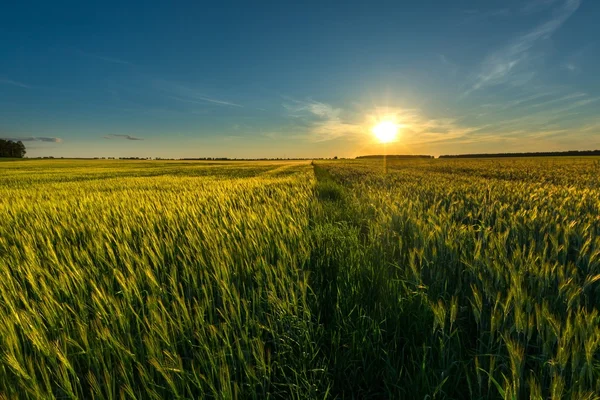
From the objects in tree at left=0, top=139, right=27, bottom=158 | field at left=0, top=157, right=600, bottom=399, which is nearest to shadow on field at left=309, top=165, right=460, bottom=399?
field at left=0, top=157, right=600, bottom=399

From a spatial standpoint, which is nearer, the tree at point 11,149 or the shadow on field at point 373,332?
the shadow on field at point 373,332

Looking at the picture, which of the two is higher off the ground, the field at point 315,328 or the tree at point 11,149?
the tree at point 11,149

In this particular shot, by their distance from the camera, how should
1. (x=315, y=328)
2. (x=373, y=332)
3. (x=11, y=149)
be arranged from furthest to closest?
(x=11, y=149) → (x=315, y=328) → (x=373, y=332)

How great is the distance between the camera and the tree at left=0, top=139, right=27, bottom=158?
108 metres

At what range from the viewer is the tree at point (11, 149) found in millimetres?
108375

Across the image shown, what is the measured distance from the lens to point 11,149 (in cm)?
11038

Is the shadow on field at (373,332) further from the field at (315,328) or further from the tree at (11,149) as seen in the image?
the tree at (11,149)

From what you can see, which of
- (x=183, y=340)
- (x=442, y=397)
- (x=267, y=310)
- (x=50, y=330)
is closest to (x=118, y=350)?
(x=183, y=340)

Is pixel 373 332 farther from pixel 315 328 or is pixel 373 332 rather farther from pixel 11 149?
pixel 11 149

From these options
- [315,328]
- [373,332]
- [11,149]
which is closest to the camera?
[373,332]

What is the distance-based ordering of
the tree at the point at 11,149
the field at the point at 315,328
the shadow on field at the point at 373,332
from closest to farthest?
the field at the point at 315,328 < the shadow on field at the point at 373,332 < the tree at the point at 11,149

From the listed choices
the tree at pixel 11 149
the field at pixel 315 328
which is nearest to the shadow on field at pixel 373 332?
the field at pixel 315 328

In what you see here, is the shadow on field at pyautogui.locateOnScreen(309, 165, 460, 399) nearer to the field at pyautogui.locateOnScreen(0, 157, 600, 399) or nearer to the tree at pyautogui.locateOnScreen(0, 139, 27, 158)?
the field at pyautogui.locateOnScreen(0, 157, 600, 399)

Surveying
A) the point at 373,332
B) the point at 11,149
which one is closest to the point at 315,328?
the point at 373,332
